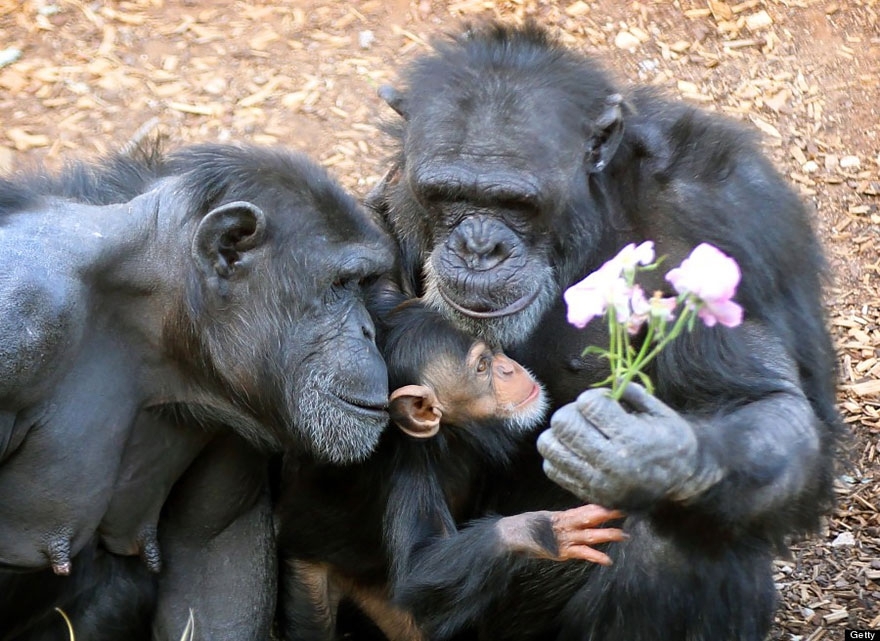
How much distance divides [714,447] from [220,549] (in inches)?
95.3

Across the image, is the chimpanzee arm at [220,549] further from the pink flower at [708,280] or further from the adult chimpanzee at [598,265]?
the pink flower at [708,280]

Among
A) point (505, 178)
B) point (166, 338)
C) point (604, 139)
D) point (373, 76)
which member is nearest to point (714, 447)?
point (505, 178)

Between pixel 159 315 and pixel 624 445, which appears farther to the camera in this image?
pixel 159 315

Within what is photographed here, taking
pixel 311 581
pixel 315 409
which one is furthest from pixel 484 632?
pixel 315 409

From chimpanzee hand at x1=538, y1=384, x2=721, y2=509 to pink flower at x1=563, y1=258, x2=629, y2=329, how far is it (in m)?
0.47

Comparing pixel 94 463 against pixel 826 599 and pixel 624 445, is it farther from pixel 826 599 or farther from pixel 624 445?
pixel 826 599

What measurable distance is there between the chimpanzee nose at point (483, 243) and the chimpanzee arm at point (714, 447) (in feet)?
2.75

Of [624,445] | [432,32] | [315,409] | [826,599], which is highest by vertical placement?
[624,445]

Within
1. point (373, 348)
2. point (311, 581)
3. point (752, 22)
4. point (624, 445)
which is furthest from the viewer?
point (752, 22)

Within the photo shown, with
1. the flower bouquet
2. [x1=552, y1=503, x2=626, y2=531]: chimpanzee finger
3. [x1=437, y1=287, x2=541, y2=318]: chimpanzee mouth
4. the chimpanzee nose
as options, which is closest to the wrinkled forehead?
the chimpanzee nose

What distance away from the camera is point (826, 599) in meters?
7.13

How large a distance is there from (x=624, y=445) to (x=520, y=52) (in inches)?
92.5

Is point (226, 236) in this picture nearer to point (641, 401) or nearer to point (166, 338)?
Answer: point (166, 338)

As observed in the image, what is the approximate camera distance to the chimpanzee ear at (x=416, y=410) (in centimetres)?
583
